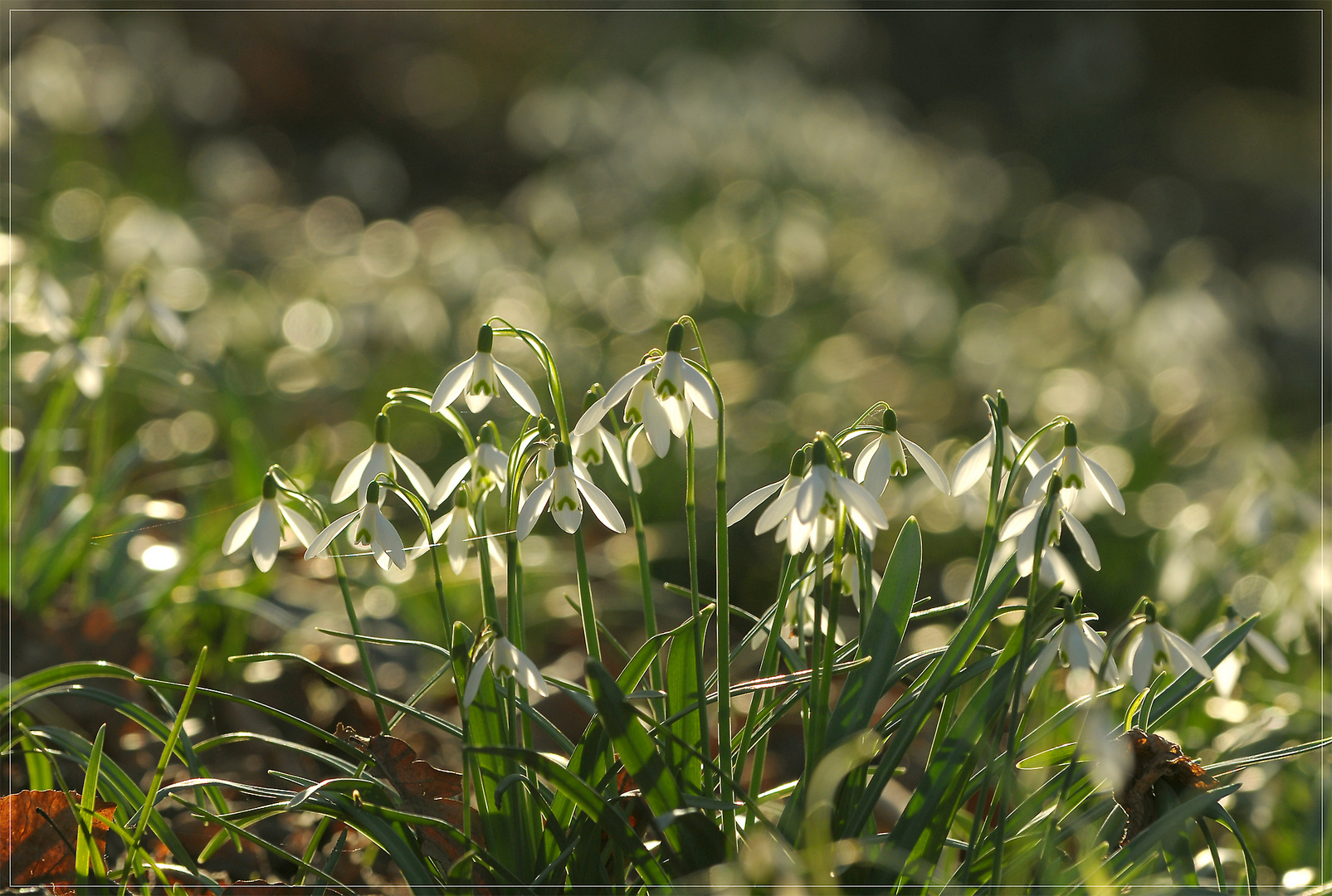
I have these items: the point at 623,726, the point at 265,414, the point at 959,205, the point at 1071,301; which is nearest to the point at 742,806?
the point at 623,726

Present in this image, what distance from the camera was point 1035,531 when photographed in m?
1.04

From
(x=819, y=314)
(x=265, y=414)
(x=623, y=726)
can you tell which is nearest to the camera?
(x=623, y=726)

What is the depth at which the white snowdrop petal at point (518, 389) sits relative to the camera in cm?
115

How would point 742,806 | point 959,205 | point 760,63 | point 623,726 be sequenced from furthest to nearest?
1. point 760,63
2. point 959,205
3. point 742,806
4. point 623,726

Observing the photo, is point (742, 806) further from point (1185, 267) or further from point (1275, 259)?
point (1275, 259)

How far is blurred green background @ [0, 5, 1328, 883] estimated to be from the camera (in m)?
2.13

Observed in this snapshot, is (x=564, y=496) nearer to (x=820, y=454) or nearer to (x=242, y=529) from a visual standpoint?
(x=820, y=454)

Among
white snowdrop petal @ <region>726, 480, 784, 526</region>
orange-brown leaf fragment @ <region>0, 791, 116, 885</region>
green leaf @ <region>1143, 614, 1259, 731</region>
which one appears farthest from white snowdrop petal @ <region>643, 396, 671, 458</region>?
orange-brown leaf fragment @ <region>0, 791, 116, 885</region>

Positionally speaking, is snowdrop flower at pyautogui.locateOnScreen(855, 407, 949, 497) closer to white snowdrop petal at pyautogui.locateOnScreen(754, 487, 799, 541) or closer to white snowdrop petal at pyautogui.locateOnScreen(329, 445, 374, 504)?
white snowdrop petal at pyautogui.locateOnScreen(754, 487, 799, 541)

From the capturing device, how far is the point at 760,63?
9109 mm

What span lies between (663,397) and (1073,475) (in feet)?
1.64

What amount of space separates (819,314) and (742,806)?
388 centimetres

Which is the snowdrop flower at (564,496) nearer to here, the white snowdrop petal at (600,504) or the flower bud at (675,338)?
the white snowdrop petal at (600,504)

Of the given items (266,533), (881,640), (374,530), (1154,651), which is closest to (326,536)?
(374,530)
